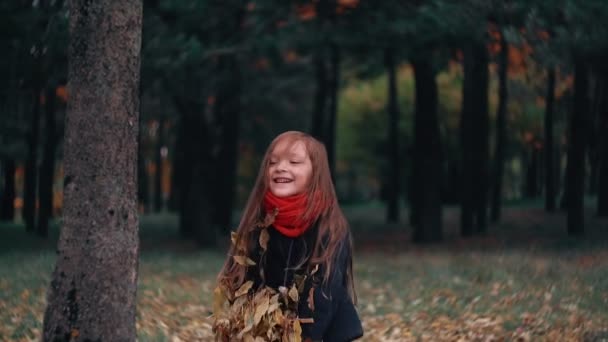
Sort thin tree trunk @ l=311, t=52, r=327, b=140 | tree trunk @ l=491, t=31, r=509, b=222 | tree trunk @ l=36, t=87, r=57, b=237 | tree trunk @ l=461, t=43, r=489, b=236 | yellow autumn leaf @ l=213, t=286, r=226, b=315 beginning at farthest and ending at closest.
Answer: thin tree trunk @ l=311, t=52, r=327, b=140
tree trunk @ l=491, t=31, r=509, b=222
tree trunk @ l=36, t=87, r=57, b=237
tree trunk @ l=461, t=43, r=489, b=236
yellow autumn leaf @ l=213, t=286, r=226, b=315

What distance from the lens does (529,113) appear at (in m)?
36.7

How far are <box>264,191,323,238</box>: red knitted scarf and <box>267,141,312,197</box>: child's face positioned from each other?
1.3 inches

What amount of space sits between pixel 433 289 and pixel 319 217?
30.5 feet

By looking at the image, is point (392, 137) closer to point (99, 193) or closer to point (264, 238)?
point (99, 193)

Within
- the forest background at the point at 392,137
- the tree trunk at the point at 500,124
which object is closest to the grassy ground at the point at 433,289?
the forest background at the point at 392,137

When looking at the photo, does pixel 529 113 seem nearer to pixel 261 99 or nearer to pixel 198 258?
pixel 261 99

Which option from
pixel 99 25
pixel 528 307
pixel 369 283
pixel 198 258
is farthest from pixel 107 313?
pixel 198 258

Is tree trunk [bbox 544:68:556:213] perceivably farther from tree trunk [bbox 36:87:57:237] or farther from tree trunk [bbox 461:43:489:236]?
tree trunk [bbox 36:87:57:237]

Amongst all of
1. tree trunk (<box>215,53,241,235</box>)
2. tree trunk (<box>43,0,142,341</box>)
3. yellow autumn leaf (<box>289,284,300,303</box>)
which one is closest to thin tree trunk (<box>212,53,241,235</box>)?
tree trunk (<box>215,53,241,235</box>)

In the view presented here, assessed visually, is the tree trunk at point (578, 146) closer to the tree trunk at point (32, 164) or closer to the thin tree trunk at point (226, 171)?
the thin tree trunk at point (226, 171)

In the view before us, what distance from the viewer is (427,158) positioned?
22.4 meters

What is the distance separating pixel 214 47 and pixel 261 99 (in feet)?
34.2

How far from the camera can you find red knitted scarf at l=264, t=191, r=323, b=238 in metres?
4.33

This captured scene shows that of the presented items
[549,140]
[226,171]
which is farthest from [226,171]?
[549,140]
